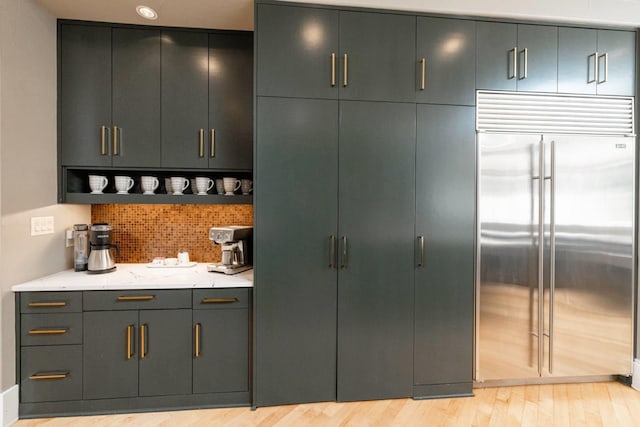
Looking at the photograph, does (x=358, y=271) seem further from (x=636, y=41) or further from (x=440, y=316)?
(x=636, y=41)

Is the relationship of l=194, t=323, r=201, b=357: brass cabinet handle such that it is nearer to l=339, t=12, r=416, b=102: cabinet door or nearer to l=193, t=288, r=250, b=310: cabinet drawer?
l=193, t=288, r=250, b=310: cabinet drawer

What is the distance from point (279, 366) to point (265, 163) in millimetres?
1363

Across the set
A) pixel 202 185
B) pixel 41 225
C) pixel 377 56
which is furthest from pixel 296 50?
pixel 41 225

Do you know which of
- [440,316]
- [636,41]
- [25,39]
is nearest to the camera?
[25,39]

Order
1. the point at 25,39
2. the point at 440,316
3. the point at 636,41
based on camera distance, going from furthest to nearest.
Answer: the point at 636,41 → the point at 440,316 → the point at 25,39

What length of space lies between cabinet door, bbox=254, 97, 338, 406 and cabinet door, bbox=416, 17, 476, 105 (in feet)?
2.34

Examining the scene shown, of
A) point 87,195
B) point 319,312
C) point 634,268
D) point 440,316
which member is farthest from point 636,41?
point 87,195

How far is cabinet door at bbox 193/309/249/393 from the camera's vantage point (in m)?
2.25

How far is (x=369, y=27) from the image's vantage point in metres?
2.29

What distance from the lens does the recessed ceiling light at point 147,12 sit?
7.61 ft

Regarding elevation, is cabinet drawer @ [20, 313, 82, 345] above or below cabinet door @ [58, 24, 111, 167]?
below

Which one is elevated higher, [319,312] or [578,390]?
[319,312]

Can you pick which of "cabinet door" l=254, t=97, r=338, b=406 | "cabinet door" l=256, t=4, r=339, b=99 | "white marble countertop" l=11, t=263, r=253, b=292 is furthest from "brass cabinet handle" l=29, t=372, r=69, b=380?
"cabinet door" l=256, t=4, r=339, b=99

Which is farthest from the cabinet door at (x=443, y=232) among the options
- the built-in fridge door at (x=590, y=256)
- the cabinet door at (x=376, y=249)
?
the built-in fridge door at (x=590, y=256)
